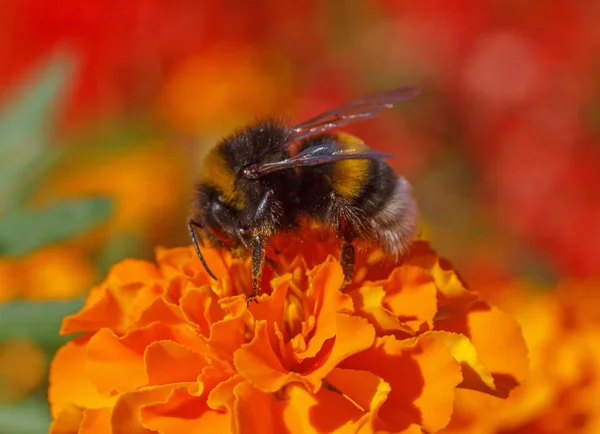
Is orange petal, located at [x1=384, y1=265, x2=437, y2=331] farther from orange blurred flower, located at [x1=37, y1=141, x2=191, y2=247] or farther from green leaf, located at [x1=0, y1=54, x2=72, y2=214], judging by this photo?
orange blurred flower, located at [x1=37, y1=141, x2=191, y2=247]

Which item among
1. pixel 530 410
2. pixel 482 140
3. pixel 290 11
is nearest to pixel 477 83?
pixel 482 140

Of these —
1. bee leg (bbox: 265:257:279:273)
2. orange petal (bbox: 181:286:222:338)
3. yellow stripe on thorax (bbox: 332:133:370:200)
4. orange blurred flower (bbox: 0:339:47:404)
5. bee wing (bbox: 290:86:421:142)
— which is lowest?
orange blurred flower (bbox: 0:339:47:404)

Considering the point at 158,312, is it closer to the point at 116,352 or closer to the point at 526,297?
the point at 116,352

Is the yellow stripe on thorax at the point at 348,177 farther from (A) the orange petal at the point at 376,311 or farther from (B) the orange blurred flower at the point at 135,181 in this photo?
(B) the orange blurred flower at the point at 135,181

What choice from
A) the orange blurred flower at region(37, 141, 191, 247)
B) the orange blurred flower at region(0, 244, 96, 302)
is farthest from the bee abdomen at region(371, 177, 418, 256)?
the orange blurred flower at region(37, 141, 191, 247)

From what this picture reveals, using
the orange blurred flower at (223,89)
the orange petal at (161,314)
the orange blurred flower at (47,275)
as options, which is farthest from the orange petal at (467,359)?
the orange blurred flower at (223,89)

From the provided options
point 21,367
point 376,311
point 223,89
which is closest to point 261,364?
point 376,311
